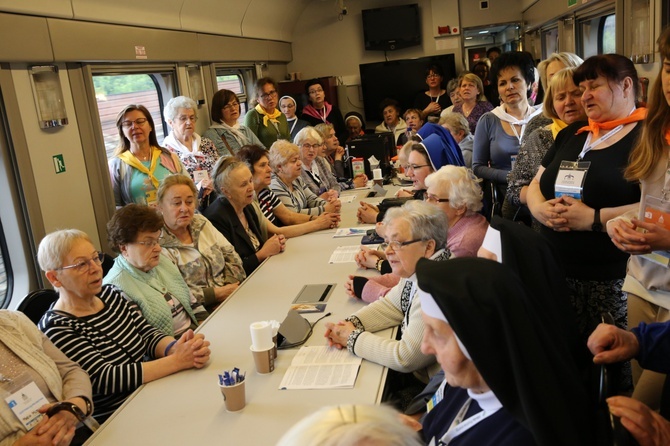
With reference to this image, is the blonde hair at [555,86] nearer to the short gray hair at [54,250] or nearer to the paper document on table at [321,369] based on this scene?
the paper document on table at [321,369]

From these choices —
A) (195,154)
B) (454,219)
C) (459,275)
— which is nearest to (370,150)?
(195,154)

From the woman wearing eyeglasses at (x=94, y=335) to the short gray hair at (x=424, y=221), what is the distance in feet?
3.43

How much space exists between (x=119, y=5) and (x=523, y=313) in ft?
15.2

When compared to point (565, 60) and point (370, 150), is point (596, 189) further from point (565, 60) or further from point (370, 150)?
point (370, 150)

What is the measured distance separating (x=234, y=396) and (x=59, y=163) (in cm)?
275

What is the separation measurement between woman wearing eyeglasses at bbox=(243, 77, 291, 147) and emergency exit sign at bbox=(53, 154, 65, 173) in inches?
114

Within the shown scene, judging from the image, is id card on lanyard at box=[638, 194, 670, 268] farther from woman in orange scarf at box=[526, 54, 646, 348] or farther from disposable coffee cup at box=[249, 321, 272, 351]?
disposable coffee cup at box=[249, 321, 272, 351]

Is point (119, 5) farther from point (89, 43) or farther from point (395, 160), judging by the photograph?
point (395, 160)

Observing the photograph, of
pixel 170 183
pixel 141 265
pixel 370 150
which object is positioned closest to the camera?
pixel 141 265

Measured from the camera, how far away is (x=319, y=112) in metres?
8.94

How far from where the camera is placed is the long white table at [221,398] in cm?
209

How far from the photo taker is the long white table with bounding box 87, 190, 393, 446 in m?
2.09

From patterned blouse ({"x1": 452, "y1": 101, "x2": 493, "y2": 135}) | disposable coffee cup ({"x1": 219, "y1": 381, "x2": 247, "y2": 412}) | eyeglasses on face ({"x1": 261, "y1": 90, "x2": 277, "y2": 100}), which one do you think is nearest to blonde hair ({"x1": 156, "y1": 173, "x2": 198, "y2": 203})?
disposable coffee cup ({"x1": 219, "y1": 381, "x2": 247, "y2": 412})

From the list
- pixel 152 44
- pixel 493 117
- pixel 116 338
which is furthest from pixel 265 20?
pixel 116 338
